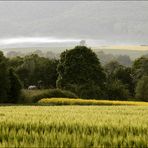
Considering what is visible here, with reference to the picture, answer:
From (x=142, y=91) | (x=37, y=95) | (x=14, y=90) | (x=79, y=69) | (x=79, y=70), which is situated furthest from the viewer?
(x=142, y=91)

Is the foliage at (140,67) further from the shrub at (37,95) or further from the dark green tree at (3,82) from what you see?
the dark green tree at (3,82)

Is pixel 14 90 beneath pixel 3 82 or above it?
beneath

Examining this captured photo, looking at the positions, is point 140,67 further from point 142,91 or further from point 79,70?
point 79,70

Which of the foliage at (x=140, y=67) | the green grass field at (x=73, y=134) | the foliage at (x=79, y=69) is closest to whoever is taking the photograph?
the green grass field at (x=73, y=134)

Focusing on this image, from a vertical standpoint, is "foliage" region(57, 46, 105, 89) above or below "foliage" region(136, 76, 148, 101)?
above

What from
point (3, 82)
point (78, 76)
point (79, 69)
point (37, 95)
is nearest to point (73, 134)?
point (3, 82)

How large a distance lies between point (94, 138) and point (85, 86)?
66448 millimetres

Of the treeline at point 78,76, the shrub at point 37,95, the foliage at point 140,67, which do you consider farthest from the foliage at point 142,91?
the shrub at point 37,95

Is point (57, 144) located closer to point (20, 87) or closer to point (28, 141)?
point (28, 141)

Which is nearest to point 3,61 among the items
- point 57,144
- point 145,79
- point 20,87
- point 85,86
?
point 20,87

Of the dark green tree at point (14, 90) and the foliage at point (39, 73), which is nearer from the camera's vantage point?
the dark green tree at point (14, 90)

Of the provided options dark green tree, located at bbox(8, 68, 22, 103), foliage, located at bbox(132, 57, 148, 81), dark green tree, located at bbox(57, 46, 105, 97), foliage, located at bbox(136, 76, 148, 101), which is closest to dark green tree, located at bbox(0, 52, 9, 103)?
dark green tree, located at bbox(8, 68, 22, 103)

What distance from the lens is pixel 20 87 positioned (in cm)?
5512

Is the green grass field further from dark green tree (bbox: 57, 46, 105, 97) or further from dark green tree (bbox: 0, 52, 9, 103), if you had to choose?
dark green tree (bbox: 57, 46, 105, 97)
